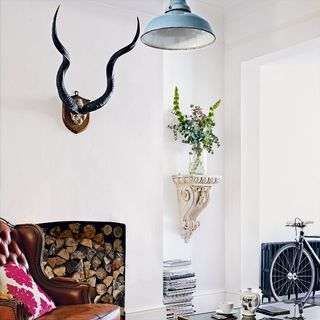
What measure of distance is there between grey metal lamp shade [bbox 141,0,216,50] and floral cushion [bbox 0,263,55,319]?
174cm

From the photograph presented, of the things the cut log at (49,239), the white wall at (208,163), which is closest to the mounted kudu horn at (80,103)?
the cut log at (49,239)

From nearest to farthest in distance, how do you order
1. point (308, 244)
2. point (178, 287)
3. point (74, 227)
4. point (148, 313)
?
point (74, 227), point (148, 313), point (178, 287), point (308, 244)

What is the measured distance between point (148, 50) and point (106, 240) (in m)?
1.77

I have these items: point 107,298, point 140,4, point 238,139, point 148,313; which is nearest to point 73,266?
point 107,298

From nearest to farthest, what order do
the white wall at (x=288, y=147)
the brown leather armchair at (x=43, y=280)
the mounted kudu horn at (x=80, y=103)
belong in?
the brown leather armchair at (x=43, y=280) → the mounted kudu horn at (x=80, y=103) → the white wall at (x=288, y=147)

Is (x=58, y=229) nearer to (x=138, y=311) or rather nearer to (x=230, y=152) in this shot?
(x=138, y=311)

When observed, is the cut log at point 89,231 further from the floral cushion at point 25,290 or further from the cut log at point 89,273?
the floral cushion at point 25,290

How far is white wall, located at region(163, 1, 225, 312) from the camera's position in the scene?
5.43m

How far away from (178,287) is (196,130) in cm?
151

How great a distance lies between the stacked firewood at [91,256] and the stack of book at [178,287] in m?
0.63

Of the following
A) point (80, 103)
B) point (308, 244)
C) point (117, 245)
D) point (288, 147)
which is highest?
point (80, 103)

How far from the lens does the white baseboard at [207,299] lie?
18.1 feet

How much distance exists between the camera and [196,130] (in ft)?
17.4

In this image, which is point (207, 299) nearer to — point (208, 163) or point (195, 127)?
point (208, 163)
